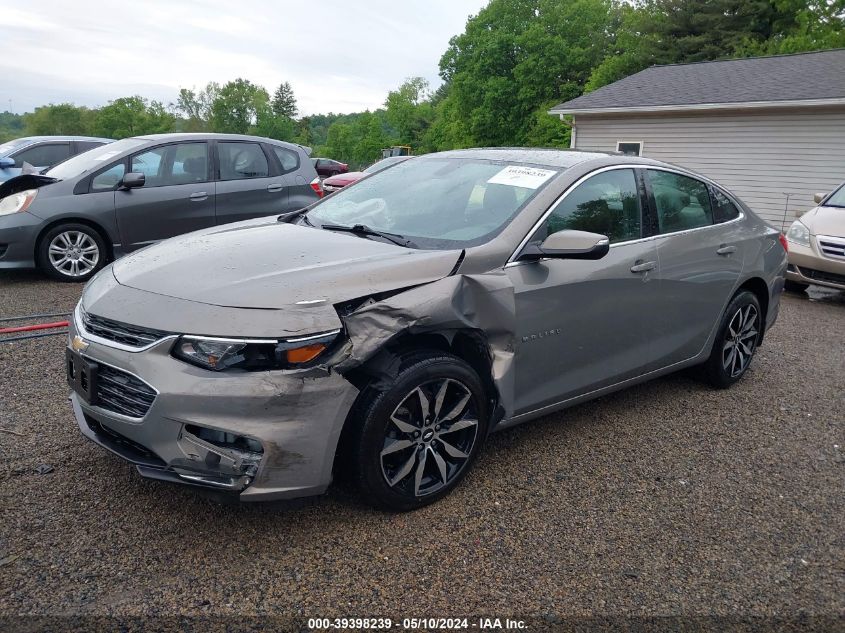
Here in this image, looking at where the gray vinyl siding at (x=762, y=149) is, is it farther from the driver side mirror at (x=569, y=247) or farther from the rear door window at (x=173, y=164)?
the driver side mirror at (x=569, y=247)

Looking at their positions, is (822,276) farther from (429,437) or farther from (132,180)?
(132,180)


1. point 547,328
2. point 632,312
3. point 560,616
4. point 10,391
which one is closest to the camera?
point 560,616

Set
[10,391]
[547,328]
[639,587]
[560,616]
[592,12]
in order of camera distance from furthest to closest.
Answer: [592,12]
[10,391]
[547,328]
[639,587]
[560,616]

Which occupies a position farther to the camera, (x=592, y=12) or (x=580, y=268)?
(x=592, y=12)

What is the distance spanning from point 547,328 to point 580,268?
1.34ft

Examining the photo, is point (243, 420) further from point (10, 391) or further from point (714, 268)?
point (714, 268)

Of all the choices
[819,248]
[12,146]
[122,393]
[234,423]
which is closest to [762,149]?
[819,248]

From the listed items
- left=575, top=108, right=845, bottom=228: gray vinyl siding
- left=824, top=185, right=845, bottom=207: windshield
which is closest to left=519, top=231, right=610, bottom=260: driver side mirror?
left=824, top=185, right=845, bottom=207: windshield

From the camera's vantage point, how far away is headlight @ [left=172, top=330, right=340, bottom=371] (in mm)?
2529

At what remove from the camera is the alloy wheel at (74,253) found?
7.25m

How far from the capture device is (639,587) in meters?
2.63

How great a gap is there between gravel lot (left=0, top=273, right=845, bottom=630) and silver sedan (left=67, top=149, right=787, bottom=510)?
29 centimetres

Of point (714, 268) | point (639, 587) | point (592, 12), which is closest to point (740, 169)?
point (714, 268)

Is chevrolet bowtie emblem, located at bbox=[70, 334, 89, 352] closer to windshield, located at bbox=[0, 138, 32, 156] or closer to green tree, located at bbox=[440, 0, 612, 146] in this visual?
windshield, located at bbox=[0, 138, 32, 156]
